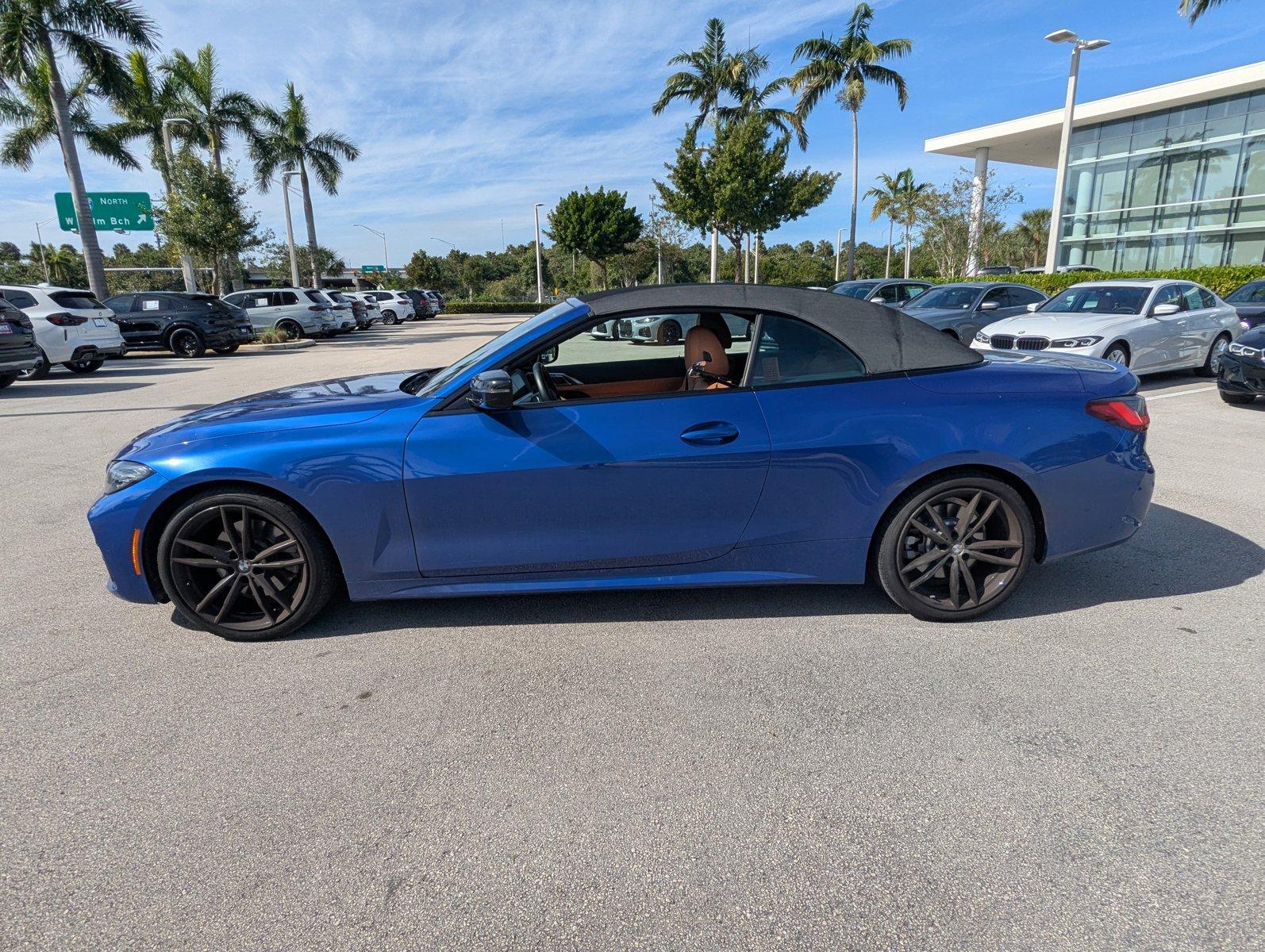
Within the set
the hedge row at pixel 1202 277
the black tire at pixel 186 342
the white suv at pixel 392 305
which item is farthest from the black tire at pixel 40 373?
the white suv at pixel 392 305

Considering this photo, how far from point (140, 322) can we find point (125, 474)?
17.9m

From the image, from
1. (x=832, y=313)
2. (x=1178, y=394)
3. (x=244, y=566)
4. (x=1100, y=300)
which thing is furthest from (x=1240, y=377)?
(x=244, y=566)

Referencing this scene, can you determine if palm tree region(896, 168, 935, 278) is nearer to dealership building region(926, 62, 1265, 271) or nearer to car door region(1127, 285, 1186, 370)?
dealership building region(926, 62, 1265, 271)

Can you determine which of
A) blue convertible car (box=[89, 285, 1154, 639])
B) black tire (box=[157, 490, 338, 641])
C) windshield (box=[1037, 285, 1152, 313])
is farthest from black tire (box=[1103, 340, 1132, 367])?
black tire (box=[157, 490, 338, 641])

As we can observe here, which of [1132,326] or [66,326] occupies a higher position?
[66,326]

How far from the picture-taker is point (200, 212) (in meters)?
23.9

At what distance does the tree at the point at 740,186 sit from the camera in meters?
31.3

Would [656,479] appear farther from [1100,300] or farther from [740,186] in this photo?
[740,186]

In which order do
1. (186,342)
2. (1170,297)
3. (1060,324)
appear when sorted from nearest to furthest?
1. (1060,324)
2. (1170,297)
3. (186,342)

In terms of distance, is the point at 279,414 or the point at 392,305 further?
the point at 392,305

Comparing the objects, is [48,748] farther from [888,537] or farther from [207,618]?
[888,537]

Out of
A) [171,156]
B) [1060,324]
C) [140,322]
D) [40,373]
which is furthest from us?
[171,156]

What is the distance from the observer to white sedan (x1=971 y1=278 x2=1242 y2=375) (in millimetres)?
9781

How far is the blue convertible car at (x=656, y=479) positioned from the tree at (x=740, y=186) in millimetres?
30430
